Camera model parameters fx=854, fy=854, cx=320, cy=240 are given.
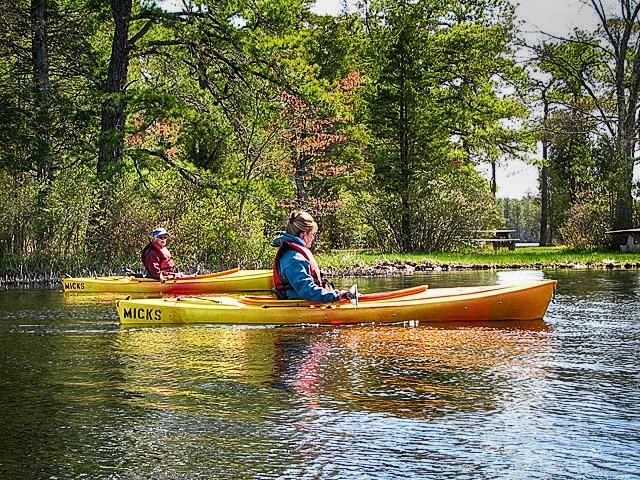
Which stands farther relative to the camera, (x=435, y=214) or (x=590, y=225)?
(x=590, y=225)

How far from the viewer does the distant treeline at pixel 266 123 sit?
1970 centimetres

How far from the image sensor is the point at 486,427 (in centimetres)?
545

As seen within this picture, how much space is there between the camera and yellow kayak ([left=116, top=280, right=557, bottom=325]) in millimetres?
9898

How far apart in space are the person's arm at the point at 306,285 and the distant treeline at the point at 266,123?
981cm

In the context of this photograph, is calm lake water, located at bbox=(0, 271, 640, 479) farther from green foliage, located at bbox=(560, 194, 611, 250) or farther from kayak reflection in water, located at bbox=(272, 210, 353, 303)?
green foliage, located at bbox=(560, 194, 611, 250)

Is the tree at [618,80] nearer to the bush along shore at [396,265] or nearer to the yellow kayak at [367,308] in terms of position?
the bush along shore at [396,265]

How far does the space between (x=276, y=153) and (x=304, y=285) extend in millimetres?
13430

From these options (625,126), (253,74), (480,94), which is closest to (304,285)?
(253,74)

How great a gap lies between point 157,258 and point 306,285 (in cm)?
613

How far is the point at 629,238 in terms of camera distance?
2720 centimetres

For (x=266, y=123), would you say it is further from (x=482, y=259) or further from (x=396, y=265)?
(x=482, y=259)

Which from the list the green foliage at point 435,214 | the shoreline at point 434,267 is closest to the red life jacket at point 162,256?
the shoreline at point 434,267

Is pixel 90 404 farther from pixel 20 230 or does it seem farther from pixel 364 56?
pixel 364 56

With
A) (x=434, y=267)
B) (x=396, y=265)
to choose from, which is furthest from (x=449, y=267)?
(x=396, y=265)
